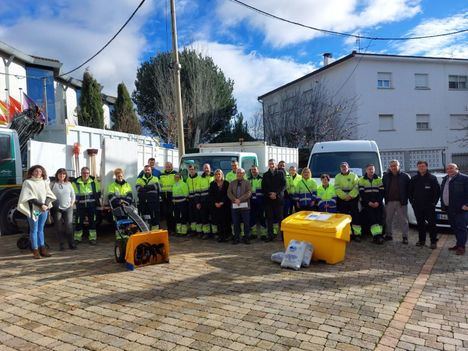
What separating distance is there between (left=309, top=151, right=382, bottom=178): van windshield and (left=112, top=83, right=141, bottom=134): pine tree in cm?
1609

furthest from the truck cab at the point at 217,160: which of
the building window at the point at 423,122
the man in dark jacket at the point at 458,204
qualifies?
the building window at the point at 423,122

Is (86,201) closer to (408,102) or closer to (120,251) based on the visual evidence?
(120,251)

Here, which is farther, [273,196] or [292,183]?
[292,183]

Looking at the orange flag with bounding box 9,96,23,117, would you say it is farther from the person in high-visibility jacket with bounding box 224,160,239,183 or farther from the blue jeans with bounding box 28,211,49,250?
the person in high-visibility jacket with bounding box 224,160,239,183

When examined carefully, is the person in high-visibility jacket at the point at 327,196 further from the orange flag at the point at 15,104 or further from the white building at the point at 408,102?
the white building at the point at 408,102

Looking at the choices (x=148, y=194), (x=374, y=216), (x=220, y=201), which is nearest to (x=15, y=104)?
(x=148, y=194)

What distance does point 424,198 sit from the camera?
7820 millimetres

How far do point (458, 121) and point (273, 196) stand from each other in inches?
911

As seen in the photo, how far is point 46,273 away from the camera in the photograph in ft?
20.9

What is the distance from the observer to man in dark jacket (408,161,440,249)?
779cm

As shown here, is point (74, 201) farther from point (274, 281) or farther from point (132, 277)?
point (274, 281)

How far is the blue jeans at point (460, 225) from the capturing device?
24.3ft

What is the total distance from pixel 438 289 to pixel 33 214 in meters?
6.87

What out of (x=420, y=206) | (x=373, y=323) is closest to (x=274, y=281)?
(x=373, y=323)
